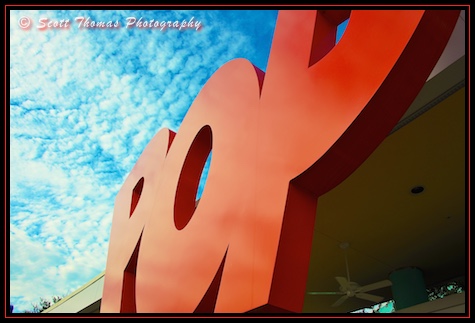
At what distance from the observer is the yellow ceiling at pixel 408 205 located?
5.95 m

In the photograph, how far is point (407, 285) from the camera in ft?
36.5

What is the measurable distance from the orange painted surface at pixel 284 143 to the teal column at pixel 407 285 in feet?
24.8

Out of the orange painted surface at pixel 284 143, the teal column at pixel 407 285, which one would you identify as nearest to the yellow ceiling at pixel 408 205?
the teal column at pixel 407 285

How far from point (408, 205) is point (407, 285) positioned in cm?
389

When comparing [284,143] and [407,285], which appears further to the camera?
[407,285]

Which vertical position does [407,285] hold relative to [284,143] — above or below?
above

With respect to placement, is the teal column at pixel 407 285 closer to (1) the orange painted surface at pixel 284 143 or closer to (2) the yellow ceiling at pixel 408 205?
(2) the yellow ceiling at pixel 408 205

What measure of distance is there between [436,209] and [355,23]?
255 inches

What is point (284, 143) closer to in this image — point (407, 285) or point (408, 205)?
point (408, 205)

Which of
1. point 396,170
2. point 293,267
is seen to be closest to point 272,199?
point 293,267

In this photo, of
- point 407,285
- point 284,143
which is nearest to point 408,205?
point 407,285

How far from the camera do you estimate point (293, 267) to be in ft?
10.5
